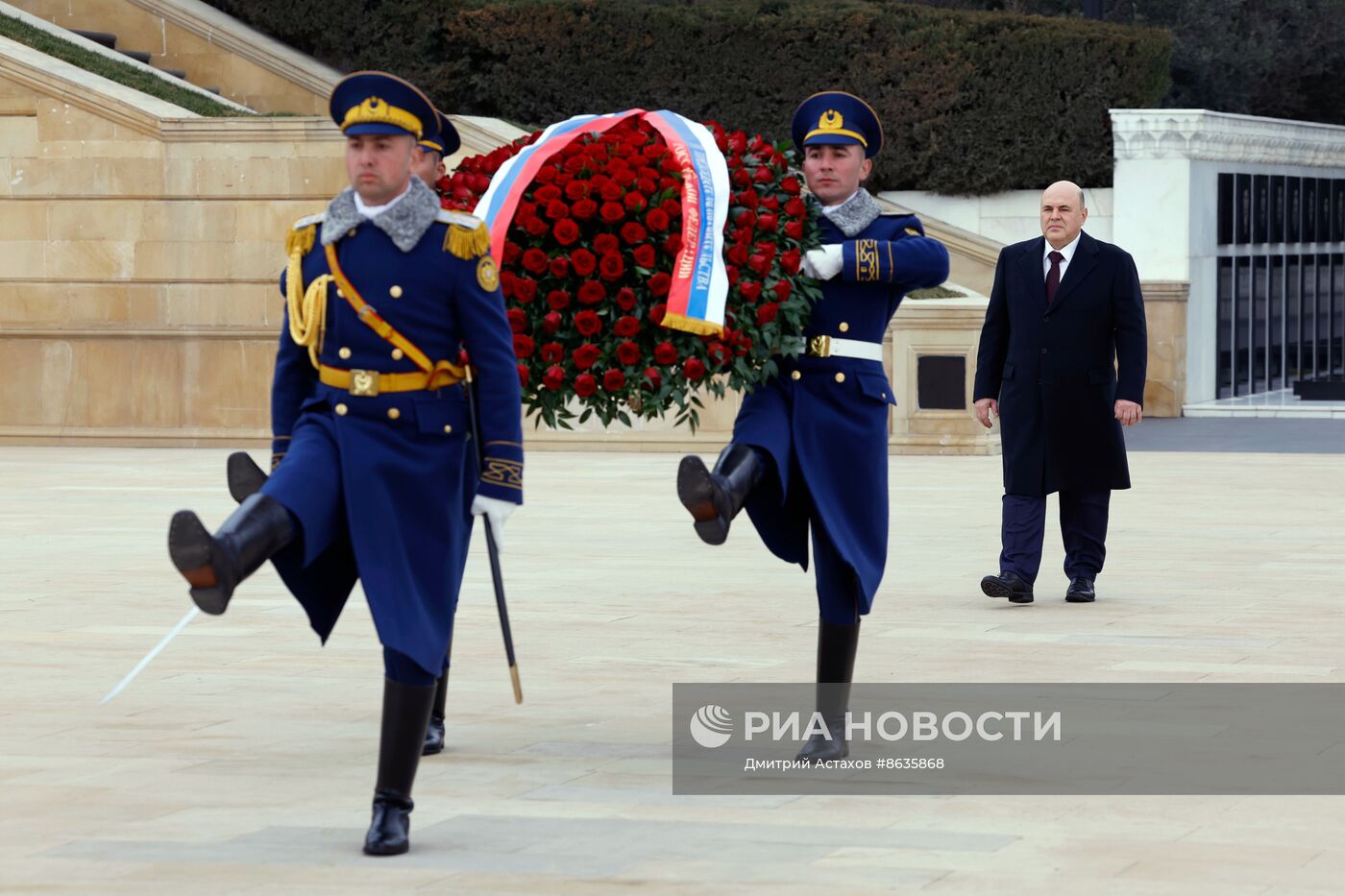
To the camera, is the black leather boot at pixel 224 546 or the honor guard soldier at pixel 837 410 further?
the honor guard soldier at pixel 837 410

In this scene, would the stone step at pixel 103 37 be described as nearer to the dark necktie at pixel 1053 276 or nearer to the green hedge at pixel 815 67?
the green hedge at pixel 815 67

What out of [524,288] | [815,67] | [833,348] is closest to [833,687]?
[833,348]

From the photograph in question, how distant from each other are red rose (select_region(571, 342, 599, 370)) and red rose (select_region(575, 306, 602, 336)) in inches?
1.5

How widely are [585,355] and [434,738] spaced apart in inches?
46.8

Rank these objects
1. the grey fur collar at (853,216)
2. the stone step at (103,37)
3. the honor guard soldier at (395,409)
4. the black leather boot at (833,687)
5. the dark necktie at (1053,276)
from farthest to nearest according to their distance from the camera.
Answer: the stone step at (103,37) → the dark necktie at (1053,276) → the grey fur collar at (853,216) → the black leather boot at (833,687) → the honor guard soldier at (395,409)

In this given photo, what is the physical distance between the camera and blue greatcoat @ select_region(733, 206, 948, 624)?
644 centimetres

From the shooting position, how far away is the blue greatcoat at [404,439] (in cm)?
548

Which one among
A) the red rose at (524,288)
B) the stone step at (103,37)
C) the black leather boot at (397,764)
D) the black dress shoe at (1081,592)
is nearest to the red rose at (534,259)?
the red rose at (524,288)

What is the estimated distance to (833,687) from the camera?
6477 mm

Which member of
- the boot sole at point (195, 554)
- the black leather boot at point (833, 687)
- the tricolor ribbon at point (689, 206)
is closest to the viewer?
the boot sole at point (195, 554)

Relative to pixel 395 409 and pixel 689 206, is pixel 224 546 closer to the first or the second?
pixel 395 409

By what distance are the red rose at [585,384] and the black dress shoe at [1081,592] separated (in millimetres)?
4154

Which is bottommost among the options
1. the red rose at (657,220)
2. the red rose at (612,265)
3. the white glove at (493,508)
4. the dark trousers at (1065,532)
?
the dark trousers at (1065,532)

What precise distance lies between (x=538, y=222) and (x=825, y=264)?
81 centimetres
